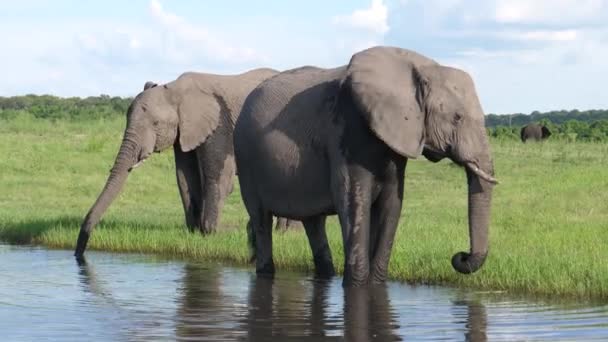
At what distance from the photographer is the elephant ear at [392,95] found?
420 inches

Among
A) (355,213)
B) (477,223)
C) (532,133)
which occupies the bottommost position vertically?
(477,223)

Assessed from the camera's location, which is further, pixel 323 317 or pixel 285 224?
pixel 285 224

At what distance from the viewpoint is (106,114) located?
4853 cm

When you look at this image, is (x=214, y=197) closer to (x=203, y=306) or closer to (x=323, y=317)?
(x=203, y=306)

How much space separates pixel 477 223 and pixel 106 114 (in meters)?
39.1

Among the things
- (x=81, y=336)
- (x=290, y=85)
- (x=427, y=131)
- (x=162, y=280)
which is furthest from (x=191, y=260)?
(x=81, y=336)

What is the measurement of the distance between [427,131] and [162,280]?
341 centimetres

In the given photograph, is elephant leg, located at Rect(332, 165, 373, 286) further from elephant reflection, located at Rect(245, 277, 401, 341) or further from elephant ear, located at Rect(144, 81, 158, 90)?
elephant ear, located at Rect(144, 81, 158, 90)

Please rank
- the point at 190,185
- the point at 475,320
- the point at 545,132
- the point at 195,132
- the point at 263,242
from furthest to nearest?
the point at 545,132 < the point at 190,185 < the point at 195,132 < the point at 263,242 < the point at 475,320

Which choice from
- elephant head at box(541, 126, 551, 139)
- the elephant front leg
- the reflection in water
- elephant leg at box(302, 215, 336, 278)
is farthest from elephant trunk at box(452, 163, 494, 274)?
elephant head at box(541, 126, 551, 139)

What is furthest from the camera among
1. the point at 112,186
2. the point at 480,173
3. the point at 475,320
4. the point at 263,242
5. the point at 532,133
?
the point at 532,133

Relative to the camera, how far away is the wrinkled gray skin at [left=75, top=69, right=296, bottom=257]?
53.2 ft

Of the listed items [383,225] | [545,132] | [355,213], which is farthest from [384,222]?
[545,132]

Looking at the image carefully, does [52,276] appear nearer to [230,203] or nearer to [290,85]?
[290,85]
